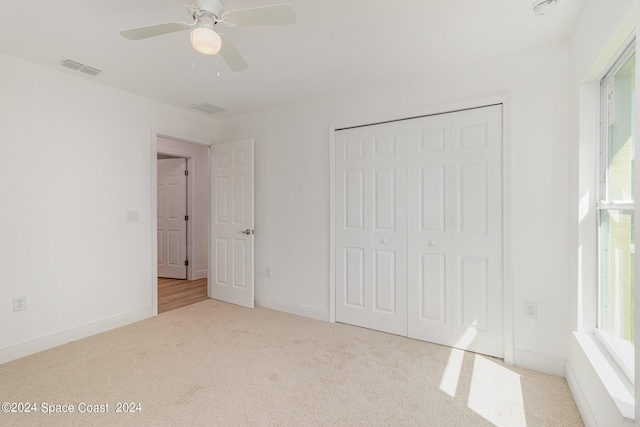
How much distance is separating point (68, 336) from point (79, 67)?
245cm

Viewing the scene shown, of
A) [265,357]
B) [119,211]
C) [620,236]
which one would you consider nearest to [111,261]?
[119,211]

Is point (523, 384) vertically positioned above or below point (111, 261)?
below

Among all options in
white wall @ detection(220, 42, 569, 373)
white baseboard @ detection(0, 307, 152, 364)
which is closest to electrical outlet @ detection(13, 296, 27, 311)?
white baseboard @ detection(0, 307, 152, 364)

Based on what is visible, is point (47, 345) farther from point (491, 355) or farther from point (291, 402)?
point (491, 355)

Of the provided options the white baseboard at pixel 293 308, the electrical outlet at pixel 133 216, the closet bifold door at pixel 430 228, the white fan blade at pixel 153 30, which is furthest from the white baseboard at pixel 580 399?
the electrical outlet at pixel 133 216

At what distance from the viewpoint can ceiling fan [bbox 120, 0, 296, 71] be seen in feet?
4.99

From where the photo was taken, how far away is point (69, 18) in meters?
2.00

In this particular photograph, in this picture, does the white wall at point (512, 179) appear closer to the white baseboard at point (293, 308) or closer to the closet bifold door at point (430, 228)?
the white baseboard at point (293, 308)

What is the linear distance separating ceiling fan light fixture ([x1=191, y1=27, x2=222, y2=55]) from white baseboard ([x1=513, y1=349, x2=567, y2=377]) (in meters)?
2.96

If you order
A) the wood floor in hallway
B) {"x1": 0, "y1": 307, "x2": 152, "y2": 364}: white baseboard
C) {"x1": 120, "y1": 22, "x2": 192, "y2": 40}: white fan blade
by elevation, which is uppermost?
{"x1": 120, "y1": 22, "x2": 192, "y2": 40}: white fan blade

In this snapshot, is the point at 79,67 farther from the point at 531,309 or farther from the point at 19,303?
the point at 531,309

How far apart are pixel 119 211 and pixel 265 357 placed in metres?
2.22

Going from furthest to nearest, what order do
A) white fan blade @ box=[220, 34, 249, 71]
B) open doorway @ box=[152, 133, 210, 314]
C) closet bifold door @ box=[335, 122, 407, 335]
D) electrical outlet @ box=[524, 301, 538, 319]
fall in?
open doorway @ box=[152, 133, 210, 314], closet bifold door @ box=[335, 122, 407, 335], electrical outlet @ box=[524, 301, 538, 319], white fan blade @ box=[220, 34, 249, 71]

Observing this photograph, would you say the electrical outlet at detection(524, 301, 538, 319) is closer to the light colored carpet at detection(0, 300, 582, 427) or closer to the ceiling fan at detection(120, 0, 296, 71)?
the light colored carpet at detection(0, 300, 582, 427)
